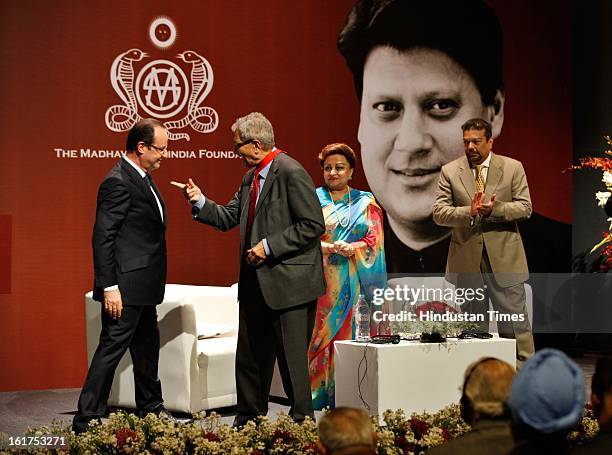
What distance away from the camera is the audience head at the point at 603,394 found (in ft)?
8.10

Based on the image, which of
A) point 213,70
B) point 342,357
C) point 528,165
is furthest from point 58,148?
point 528,165

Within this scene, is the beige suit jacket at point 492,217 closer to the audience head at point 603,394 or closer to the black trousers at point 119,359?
the black trousers at point 119,359

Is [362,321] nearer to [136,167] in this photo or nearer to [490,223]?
[490,223]

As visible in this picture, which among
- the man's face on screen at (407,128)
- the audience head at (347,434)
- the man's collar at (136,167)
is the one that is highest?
the man's face on screen at (407,128)

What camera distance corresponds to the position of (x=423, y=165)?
7.36m

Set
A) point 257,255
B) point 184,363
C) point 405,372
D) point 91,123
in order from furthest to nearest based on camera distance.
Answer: point 91,123, point 184,363, point 405,372, point 257,255

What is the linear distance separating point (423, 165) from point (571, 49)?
1666 mm

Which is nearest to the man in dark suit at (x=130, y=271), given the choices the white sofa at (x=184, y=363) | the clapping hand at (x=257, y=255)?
the white sofa at (x=184, y=363)

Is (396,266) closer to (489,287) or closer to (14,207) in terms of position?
(489,287)

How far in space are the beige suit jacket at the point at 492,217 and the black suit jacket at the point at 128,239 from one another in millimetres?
1955

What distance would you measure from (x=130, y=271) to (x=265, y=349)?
83cm

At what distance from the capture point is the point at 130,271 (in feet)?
15.7

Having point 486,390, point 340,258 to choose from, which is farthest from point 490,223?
point 486,390

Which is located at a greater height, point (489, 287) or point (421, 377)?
point (489, 287)
